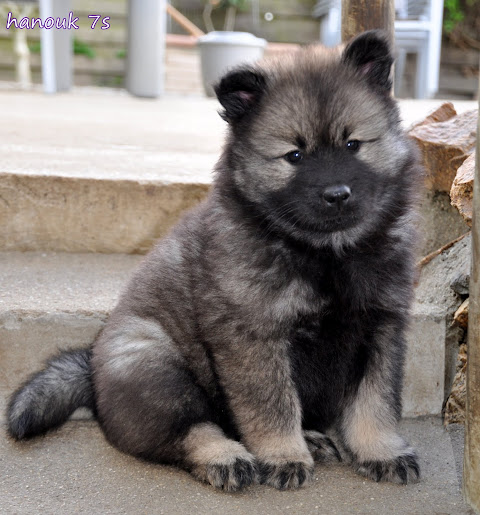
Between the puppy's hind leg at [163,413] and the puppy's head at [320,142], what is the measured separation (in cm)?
58

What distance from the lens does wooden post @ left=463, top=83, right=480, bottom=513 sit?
2.16 meters

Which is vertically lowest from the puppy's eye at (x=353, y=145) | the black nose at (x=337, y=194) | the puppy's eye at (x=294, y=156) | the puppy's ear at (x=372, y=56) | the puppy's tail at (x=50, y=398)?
the puppy's tail at (x=50, y=398)

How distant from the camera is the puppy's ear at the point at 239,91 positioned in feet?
8.01

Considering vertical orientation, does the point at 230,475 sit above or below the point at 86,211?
below

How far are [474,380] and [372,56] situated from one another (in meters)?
1.06

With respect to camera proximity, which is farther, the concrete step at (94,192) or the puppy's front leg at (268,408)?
the concrete step at (94,192)

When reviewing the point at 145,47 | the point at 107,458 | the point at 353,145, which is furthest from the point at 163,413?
the point at 145,47

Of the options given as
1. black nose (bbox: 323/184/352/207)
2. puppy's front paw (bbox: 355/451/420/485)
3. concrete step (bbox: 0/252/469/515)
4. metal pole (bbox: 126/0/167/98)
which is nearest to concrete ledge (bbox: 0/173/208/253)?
concrete step (bbox: 0/252/469/515)

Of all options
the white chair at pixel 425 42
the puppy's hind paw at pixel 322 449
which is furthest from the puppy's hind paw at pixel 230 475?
the white chair at pixel 425 42

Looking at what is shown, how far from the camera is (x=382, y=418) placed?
261 cm

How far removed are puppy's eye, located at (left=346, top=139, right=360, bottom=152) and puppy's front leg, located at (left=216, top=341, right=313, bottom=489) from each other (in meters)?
0.63

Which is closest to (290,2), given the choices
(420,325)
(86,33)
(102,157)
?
(86,33)

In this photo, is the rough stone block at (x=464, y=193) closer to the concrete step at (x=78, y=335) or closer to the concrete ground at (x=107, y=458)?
the concrete step at (x=78, y=335)

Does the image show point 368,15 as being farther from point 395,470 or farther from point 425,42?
point 425,42
